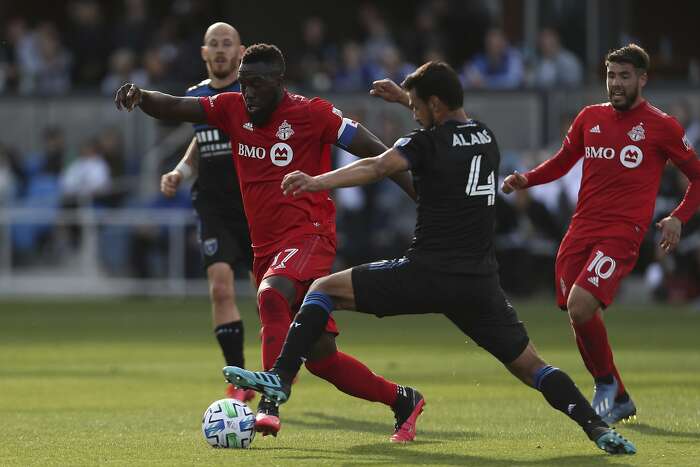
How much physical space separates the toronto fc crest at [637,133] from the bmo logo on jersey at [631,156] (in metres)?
0.05

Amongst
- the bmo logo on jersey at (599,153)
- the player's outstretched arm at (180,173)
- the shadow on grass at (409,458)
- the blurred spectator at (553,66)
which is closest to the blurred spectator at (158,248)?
the blurred spectator at (553,66)

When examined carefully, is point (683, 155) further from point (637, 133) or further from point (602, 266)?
point (602, 266)

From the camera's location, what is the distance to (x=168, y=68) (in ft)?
82.6

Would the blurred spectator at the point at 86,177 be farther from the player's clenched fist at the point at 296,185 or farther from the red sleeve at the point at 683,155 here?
the player's clenched fist at the point at 296,185

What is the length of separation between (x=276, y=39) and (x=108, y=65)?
5.11m

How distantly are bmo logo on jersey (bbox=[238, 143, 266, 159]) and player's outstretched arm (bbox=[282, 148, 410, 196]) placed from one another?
4.26ft

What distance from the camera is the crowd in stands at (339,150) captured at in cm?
2191

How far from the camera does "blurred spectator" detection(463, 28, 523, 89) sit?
23453 mm

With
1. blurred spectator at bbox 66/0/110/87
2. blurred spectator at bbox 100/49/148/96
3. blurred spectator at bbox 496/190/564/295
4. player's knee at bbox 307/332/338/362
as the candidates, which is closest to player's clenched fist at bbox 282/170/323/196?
player's knee at bbox 307/332/338/362

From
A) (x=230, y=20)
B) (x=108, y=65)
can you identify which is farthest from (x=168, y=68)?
(x=230, y=20)

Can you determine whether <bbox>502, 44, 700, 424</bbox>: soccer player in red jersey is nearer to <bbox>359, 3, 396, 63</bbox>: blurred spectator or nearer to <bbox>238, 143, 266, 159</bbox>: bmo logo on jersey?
<bbox>238, 143, 266, 159</bbox>: bmo logo on jersey

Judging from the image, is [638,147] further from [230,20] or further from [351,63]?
[230,20]

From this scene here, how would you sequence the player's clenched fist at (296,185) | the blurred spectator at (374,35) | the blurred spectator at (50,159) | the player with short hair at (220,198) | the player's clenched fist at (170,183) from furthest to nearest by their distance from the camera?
the blurred spectator at (374,35)
the blurred spectator at (50,159)
the player with short hair at (220,198)
the player's clenched fist at (170,183)
the player's clenched fist at (296,185)

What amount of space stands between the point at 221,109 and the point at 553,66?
15197mm
